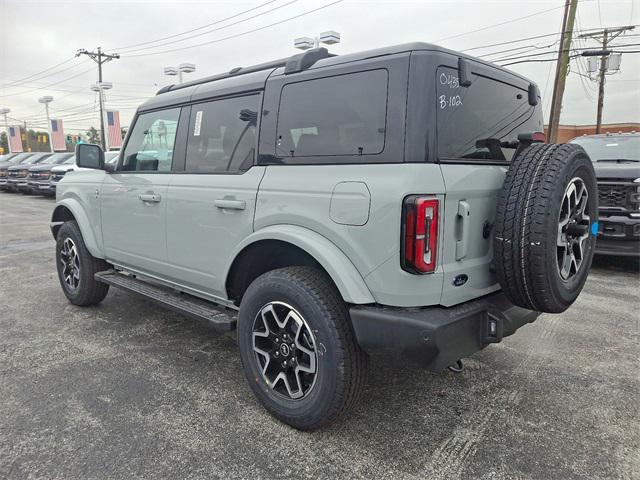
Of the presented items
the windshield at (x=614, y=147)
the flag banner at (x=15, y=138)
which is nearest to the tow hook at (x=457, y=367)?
the windshield at (x=614, y=147)

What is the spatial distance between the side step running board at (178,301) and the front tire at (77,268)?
10.2 inches

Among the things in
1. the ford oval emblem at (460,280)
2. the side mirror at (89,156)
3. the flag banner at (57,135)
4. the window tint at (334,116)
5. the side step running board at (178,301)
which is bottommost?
the side step running board at (178,301)

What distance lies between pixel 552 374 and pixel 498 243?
1524 millimetres

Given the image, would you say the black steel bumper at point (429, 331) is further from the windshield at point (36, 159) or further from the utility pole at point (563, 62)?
the windshield at point (36, 159)

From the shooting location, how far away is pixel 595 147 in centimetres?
684

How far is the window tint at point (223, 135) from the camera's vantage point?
2992 millimetres

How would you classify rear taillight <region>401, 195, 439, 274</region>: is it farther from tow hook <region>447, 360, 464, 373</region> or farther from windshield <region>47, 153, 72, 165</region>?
windshield <region>47, 153, 72, 165</region>

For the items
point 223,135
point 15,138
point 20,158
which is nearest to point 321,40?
point 223,135

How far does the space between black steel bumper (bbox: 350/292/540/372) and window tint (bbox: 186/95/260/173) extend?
1327 mm

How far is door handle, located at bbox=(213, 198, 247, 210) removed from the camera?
2.85m

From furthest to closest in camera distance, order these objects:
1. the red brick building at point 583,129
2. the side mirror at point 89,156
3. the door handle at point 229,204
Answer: the red brick building at point 583,129 < the side mirror at point 89,156 < the door handle at point 229,204

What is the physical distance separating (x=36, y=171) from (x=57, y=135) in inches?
753

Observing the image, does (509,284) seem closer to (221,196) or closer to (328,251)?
(328,251)

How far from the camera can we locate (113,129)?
27.8 m
